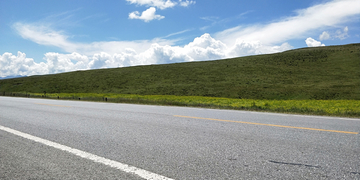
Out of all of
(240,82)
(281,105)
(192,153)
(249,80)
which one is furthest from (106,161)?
(249,80)

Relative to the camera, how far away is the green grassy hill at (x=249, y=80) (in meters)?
43.1

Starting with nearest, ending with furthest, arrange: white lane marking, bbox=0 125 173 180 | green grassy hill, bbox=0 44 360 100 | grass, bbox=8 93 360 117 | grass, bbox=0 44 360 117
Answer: white lane marking, bbox=0 125 173 180 → grass, bbox=8 93 360 117 → grass, bbox=0 44 360 117 → green grassy hill, bbox=0 44 360 100

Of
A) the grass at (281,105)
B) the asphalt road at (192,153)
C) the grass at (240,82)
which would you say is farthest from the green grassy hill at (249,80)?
the asphalt road at (192,153)

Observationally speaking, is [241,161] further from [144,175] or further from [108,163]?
[108,163]

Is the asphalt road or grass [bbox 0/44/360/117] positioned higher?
grass [bbox 0/44/360/117]

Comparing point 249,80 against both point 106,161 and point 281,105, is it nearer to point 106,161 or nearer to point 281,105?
point 281,105

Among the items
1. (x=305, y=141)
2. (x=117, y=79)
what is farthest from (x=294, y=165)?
(x=117, y=79)

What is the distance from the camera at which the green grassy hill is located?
43.1 metres

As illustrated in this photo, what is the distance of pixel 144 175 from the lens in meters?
3.45

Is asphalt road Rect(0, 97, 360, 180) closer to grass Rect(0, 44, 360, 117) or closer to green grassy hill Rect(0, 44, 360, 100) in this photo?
grass Rect(0, 44, 360, 117)

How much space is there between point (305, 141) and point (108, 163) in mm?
3950

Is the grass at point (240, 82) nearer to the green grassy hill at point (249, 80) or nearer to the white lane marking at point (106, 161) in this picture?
the green grassy hill at point (249, 80)

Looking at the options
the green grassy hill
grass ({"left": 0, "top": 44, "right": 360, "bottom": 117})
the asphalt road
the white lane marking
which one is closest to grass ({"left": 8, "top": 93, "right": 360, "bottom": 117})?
the asphalt road

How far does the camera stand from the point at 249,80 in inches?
2119
